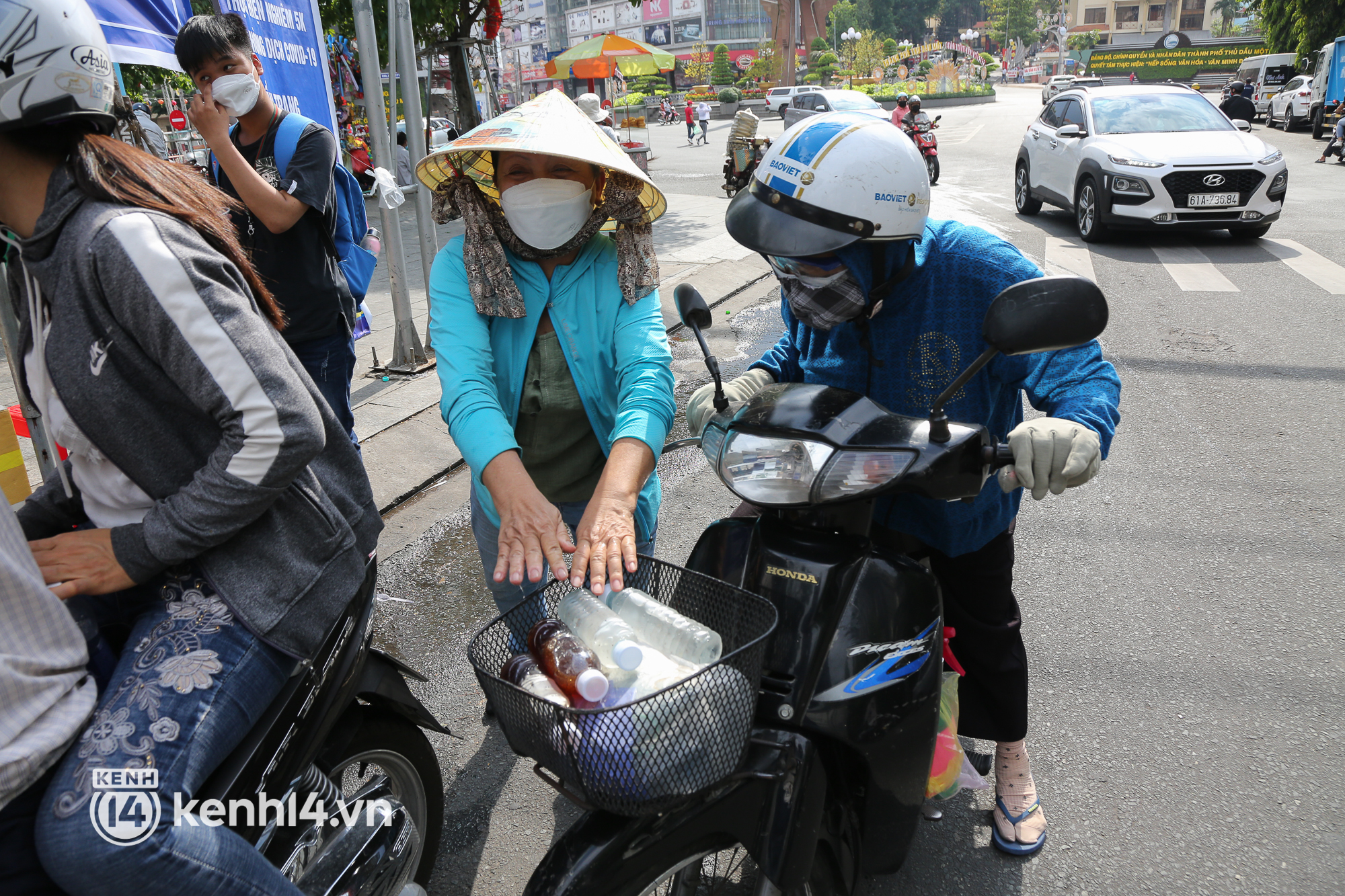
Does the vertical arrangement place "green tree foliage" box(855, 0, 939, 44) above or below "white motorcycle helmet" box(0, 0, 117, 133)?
above

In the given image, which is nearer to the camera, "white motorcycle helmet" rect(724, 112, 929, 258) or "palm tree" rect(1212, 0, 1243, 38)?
"white motorcycle helmet" rect(724, 112, 929, 258)

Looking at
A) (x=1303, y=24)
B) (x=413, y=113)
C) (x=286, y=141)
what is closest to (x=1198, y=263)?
(x=413, y=113)

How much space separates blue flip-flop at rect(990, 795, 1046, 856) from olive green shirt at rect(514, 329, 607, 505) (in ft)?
4.47

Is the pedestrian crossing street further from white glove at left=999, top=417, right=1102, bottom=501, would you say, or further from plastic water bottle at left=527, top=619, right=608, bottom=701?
plastic water bottle at left=527, top=619, right=608, bottom=701

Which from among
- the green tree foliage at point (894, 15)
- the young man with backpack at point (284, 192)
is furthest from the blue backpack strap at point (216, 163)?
the green tree foliage at point (894, 15)

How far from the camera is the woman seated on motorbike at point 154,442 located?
1.25 metres

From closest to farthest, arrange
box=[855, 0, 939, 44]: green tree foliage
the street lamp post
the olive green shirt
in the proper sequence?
the olive green shirt < the street lamp post < box=[855, 0, 939, 44]: green tree foliage

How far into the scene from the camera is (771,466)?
1.58 metres

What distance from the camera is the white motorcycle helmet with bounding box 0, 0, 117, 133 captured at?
4.07ft

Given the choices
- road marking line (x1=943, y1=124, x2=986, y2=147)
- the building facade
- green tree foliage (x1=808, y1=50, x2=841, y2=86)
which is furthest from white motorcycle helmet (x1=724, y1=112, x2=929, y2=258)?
the building facade

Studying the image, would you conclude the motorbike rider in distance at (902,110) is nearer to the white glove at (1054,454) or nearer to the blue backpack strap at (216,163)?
the blue backpack strap at (216,163)

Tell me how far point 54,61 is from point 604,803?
4.29 feet

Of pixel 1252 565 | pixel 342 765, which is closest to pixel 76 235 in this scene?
pixel 342 765

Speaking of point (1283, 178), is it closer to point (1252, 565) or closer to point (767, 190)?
point (1252, 565)
